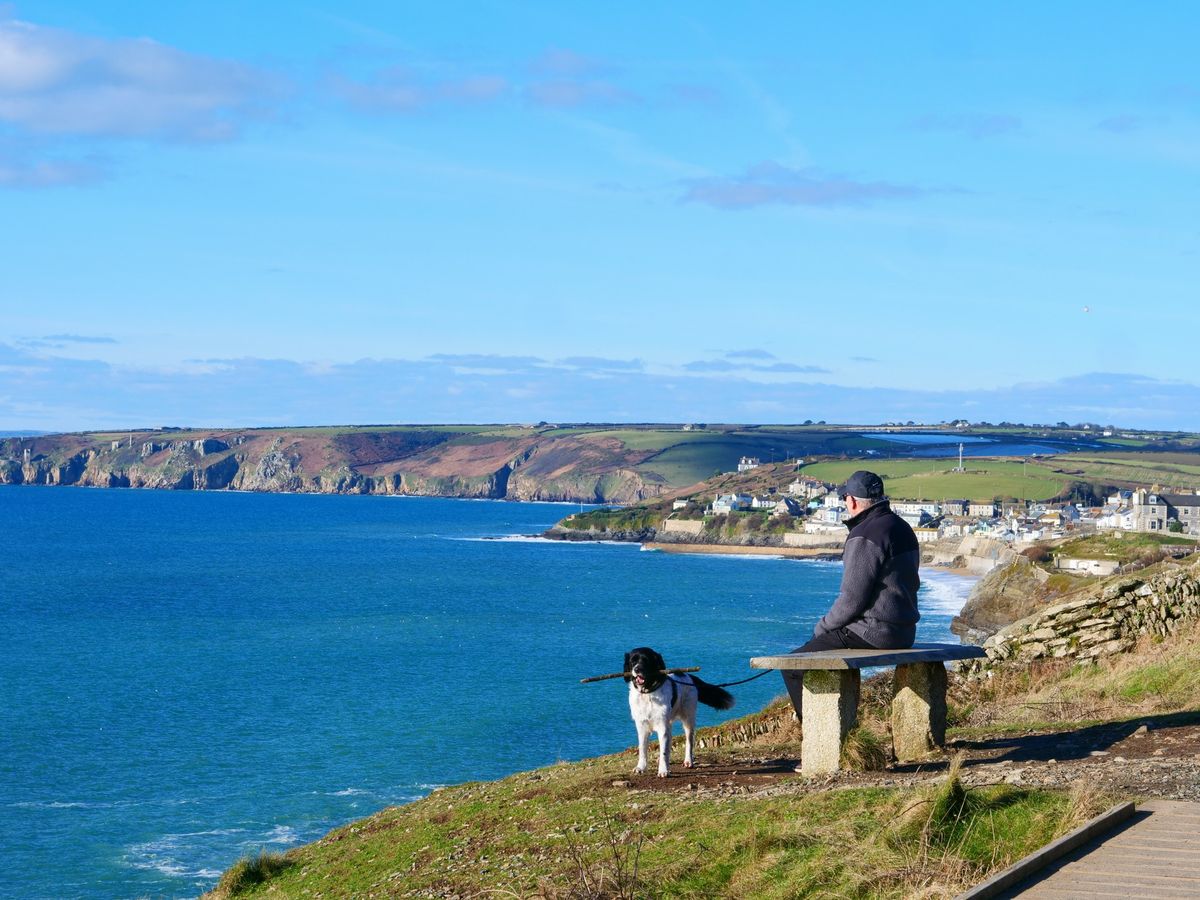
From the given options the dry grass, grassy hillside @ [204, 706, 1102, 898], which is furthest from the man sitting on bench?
the dry grass

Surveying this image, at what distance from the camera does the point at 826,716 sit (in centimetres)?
1116

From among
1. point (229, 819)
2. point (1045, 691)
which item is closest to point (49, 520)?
point (229, 819)

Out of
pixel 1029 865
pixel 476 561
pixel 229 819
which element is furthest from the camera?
pixel 476 561

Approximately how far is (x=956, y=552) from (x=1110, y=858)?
140054mm

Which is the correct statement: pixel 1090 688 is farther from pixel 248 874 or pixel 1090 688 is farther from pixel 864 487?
pixel 248 874

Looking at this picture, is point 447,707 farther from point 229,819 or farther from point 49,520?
point 49,520

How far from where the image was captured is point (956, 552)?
143 m

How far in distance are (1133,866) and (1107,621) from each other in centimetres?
1343

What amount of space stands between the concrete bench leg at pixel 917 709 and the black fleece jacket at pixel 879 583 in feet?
1.02

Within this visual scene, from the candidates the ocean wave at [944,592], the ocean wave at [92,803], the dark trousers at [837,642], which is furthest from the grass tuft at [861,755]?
the ocean wave at [944,592]

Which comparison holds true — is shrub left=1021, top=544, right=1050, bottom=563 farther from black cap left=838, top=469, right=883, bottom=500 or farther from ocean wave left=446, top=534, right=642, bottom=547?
black cap left=838, top=469, right=883, bottom=500

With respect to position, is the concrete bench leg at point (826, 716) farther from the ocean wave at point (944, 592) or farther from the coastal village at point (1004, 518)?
the coastal village at point (1004, 518)

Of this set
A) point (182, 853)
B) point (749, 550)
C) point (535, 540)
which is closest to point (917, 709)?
point (182, 853)

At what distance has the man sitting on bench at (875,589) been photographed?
11539 millimetres
